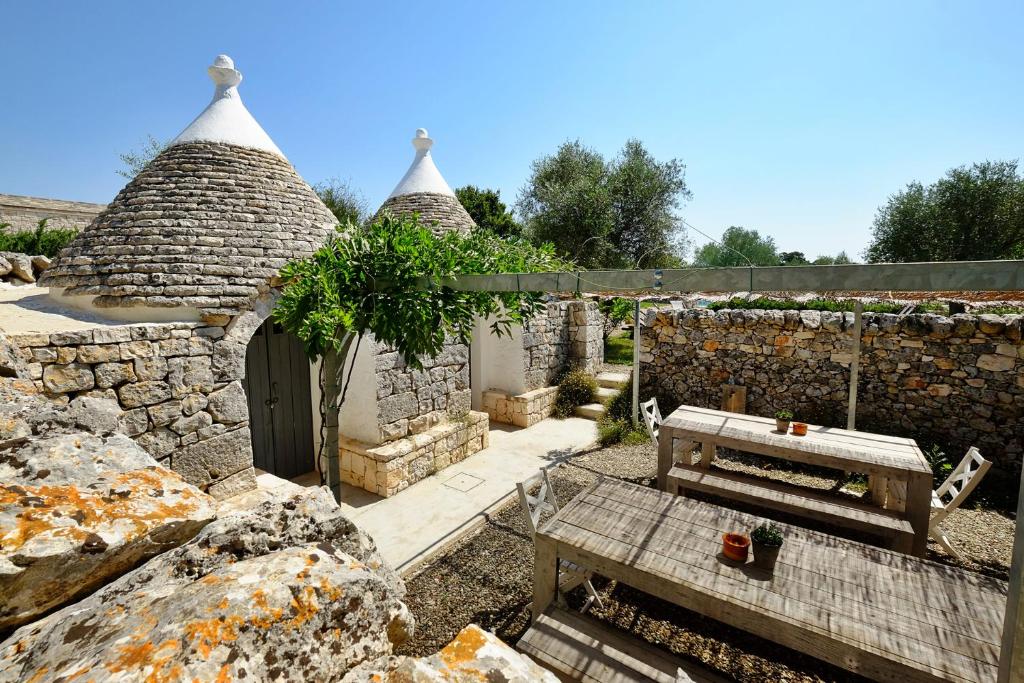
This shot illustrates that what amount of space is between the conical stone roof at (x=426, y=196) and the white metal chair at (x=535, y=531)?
5.67 m

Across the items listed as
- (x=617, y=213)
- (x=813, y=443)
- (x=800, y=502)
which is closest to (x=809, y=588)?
(x=800, y=502)

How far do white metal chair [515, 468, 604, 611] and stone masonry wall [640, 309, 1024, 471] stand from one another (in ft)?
17.0

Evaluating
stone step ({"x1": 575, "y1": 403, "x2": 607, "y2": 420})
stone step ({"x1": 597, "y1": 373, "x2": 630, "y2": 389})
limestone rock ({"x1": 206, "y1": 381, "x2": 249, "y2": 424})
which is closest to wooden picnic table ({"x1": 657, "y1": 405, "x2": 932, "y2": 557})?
stone step ({"x1": 575, "y1": 403, "x2": 607, "y2": 420})

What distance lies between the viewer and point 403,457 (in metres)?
6.36

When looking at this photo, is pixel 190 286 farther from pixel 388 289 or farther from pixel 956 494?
pixel 956 494

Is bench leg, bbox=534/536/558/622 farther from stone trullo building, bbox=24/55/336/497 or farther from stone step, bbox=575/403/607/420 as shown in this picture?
stone step, bbox=575/403/607/420

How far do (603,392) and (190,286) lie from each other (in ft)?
26.2

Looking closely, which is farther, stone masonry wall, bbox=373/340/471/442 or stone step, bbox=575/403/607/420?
stone step, bbox=575/403/607/420

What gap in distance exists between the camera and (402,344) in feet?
14.9

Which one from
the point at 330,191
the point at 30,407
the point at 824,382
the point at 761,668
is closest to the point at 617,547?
the point at 761,668

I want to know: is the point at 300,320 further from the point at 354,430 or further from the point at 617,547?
the point at 617,547

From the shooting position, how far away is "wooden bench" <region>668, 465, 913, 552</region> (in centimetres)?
403

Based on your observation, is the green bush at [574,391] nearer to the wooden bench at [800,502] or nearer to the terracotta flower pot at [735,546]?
the wooden bench at [800,502]

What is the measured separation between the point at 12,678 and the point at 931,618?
3780 mm
